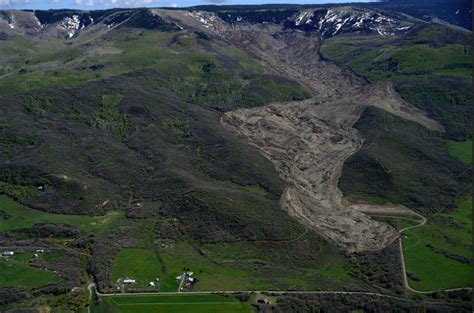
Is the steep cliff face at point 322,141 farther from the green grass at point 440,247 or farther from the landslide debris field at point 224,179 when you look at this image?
the green grass at point 440,247

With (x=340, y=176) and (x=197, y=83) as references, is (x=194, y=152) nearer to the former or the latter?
(x=340, y=176)

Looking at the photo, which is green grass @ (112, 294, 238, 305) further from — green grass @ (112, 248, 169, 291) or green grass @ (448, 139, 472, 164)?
green grass @ (448, 139, 472, 164)

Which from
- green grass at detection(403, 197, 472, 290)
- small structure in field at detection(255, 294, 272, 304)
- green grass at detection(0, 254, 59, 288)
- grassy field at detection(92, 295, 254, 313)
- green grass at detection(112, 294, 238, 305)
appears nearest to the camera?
grassy field at detection(92, 295, 254, 313)

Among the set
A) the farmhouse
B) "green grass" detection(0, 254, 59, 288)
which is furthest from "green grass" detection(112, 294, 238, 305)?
"green grass" detection(0, 254, 59, 288)

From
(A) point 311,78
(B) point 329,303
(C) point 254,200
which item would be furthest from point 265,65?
(B) point 329,303

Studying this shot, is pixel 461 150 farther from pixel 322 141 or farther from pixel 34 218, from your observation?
pixel 34 218

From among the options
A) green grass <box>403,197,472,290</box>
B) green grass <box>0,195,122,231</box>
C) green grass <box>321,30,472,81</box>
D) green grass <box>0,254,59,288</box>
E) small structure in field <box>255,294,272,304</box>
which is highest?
green grass <box>321,30,472,81</box>

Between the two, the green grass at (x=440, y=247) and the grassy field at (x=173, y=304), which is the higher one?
the green grass at (x=440, y=247)

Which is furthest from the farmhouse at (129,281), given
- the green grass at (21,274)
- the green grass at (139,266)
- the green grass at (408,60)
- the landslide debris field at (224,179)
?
the green grass at (408,60)

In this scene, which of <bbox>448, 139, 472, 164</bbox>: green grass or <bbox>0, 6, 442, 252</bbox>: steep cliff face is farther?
<bbox>448, 139, 472, 164</bbox>: green grass
